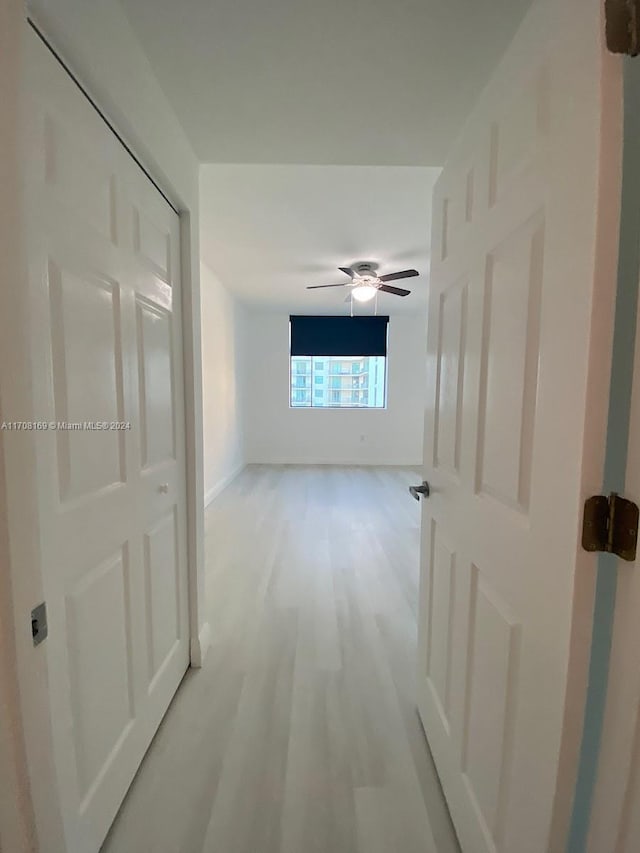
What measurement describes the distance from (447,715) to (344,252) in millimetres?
3713

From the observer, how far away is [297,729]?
1540 millimetres

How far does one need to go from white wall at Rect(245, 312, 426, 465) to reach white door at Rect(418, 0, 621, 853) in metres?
5.74

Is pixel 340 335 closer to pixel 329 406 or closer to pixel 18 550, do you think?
pixel 329 406

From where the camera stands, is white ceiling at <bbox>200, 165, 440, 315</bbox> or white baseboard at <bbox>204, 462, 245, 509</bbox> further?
white baseboard at <bbox>204, 462, 245, 509</bbox>

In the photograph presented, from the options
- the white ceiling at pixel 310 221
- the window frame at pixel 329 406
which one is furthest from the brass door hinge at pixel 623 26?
the window frame at pixel 329 406

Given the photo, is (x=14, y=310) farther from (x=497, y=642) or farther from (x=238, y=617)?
(x=238, y=617)

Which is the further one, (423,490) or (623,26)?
(423,490)

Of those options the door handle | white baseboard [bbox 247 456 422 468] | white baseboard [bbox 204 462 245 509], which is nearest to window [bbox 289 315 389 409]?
white baseboard [bbox 247 456 422 468]

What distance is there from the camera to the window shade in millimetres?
6797

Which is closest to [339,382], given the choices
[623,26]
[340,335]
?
[340,335]

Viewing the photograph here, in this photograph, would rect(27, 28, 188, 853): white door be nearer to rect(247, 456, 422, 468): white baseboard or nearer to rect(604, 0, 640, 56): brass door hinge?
rect(604, 0, 640, 56): brass door hinge

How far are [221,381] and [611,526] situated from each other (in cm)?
502

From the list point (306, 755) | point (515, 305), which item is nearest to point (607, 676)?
point (515, 305)

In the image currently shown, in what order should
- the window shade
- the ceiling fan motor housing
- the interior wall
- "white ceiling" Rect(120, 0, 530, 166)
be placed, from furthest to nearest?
the window shade < the ceiling fan motor housing < "white ceiling" Rect(120, 0, 530, 166) < the interior wall
